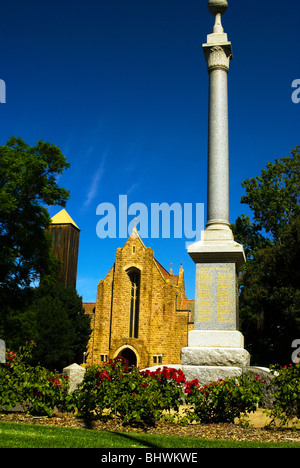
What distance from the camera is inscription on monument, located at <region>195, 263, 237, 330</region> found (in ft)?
35.2

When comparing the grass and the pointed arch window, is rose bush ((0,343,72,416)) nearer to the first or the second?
the grass

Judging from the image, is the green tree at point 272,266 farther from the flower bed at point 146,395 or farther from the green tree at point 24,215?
the flower bed at point 146,395

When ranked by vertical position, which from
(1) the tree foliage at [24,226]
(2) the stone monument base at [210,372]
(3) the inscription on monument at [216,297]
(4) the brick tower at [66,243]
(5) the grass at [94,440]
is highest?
(4) the brick tower at [66,243]

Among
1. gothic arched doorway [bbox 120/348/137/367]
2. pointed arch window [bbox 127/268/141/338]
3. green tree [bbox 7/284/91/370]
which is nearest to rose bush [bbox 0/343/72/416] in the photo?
green tree [bbox 7/284/91/370]

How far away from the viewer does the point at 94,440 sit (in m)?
5.97

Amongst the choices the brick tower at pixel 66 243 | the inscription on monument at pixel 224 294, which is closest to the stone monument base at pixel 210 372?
the inscription on monument at pixel 224 294

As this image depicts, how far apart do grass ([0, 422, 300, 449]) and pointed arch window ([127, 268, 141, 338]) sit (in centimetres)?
3698

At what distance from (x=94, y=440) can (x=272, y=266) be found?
22322mm

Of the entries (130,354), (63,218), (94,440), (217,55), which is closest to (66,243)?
(63,218)

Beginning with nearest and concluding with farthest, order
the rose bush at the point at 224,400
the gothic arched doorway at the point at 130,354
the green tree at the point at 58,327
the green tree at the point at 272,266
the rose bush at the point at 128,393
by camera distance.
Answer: the rose bush at the point at 128,393 < the rose bush at the point at 224,400 < the green tree at the point at 272,266 < the green tree at the point at 58,327 < the gothic arched doorway at the point at 130,354

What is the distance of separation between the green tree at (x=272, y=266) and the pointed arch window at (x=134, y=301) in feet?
51.3

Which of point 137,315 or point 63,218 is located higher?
point 63,218

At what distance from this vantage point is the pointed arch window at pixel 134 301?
43.4 metres

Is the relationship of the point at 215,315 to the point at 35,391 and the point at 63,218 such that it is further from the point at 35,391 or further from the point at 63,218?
the point at 63,218
